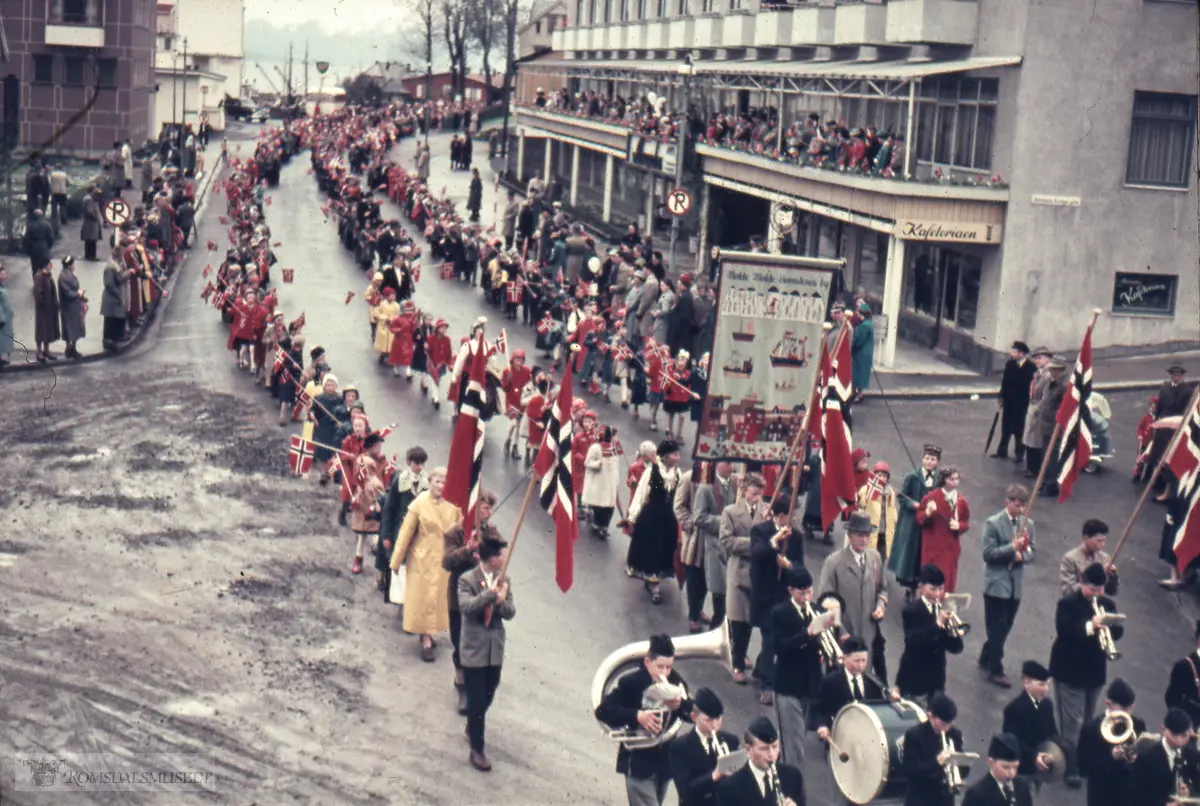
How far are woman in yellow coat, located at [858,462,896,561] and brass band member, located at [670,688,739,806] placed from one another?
7128mm

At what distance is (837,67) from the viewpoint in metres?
36.8

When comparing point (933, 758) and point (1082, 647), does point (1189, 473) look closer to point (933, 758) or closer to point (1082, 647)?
point (1082, 647)

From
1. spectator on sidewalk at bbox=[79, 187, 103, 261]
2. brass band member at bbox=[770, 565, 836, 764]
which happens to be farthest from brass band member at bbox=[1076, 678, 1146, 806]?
spectator on sidewalk at bbox=[79, 187, 103, 261]

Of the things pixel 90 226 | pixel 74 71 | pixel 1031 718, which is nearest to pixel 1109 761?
pixel 1031 718

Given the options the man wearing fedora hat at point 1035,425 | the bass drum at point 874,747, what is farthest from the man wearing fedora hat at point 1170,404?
the bass drum at point 874,747

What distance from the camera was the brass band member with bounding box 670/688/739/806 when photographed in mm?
9680

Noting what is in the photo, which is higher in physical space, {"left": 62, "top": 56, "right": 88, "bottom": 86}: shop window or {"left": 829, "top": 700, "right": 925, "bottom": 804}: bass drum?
{"left": 62, "top": 56, "right": 88, "bottom": 86}: shop window

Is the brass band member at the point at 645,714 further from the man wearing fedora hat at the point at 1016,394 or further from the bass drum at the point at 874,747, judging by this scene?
the man wearing fedora hat at the point at 1016,394

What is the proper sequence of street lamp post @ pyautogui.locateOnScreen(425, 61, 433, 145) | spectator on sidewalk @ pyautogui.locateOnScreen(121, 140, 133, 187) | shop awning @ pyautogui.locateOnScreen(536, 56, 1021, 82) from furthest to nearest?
1. street lamp post @ pyautogui.locateOnScreen(425, 61, 433, 145)
2. spectator on sidewalk @ pyautogui.locateOnScreen(121, 140, 133, 187)
3. shop awning @ pyautogui.locateOnScreen(536, 56, 1021, 82)

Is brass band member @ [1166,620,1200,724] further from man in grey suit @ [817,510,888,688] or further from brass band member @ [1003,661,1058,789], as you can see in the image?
man in grey suit @ [817,510,888,688]

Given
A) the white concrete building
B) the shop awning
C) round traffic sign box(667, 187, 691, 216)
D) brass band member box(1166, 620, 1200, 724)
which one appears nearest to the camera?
brass band member box(1166, 620, 1200, 724)

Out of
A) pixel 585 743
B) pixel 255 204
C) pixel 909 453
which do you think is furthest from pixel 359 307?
pixel 585 743

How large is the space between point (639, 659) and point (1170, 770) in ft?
11.5

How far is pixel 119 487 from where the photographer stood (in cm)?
1969
